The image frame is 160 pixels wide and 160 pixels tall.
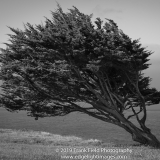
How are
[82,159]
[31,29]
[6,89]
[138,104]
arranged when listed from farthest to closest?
[138,104] < [6,89] < [31,29] < [82,159]

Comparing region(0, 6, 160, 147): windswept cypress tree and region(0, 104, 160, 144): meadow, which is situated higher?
region(0, 6, 160, 147): windswept cypress tree

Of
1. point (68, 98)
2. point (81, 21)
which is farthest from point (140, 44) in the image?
point (68, 98)

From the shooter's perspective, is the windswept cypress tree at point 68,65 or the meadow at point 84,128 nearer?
the windswept cypress tree at point 68,65

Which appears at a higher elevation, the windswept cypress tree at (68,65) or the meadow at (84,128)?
the windswept cypress tree at (68,65)

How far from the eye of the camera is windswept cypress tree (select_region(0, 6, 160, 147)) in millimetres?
11250

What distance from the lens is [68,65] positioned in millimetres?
11297

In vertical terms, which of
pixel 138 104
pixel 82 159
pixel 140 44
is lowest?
pixel 82 159

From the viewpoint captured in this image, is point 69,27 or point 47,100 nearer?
point 69,27

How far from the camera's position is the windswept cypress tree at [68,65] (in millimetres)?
11250

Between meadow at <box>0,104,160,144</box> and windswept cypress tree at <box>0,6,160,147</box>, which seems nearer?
windswept cypress tree at <box>0,6,160,147</box>

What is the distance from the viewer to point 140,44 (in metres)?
12.2

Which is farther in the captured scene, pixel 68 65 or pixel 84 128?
pixel 84 128

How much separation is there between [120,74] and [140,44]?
2106 millimetres

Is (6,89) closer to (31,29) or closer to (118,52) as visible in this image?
(31,29)
